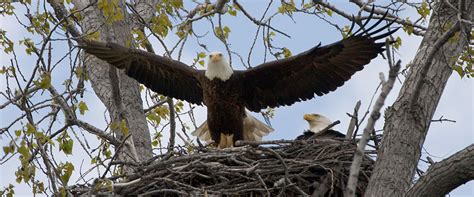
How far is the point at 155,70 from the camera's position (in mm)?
8297

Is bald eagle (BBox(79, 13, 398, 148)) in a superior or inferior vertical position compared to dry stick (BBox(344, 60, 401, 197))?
superior

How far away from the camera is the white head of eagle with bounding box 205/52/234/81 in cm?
782

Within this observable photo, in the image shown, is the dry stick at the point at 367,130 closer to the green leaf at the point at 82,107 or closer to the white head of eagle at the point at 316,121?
the green leaf at the point at 82,107

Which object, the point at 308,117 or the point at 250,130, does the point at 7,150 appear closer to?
the point at 250,130

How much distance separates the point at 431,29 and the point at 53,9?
3.51 m

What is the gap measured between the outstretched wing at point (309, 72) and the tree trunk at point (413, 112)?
5.62 ft

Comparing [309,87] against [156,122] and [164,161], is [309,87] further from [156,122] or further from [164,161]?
[164,161]

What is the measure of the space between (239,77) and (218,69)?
23 cm

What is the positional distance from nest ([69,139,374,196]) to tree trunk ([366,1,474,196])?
875 mm

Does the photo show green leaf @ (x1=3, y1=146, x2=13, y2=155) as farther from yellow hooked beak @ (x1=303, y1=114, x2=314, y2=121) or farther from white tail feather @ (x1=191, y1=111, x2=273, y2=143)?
yellow hooked beak @ (x1=303, y1=114, x2=314, y2=121)

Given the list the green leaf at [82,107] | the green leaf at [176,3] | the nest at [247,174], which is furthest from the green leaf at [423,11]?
the green leaf at [82,107]

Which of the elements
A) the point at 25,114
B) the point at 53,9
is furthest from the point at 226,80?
the point at 25,114

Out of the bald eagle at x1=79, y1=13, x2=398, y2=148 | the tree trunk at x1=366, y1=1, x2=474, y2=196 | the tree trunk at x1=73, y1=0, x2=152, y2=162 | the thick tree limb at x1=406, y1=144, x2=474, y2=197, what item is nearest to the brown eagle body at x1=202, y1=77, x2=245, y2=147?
the bald eagle at x1=79, y1=13, x2=398, y2=148

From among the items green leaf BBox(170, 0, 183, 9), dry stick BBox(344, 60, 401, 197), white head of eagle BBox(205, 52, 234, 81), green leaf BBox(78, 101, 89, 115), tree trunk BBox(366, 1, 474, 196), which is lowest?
dry stick BBox(344, 60, 401, 197)
